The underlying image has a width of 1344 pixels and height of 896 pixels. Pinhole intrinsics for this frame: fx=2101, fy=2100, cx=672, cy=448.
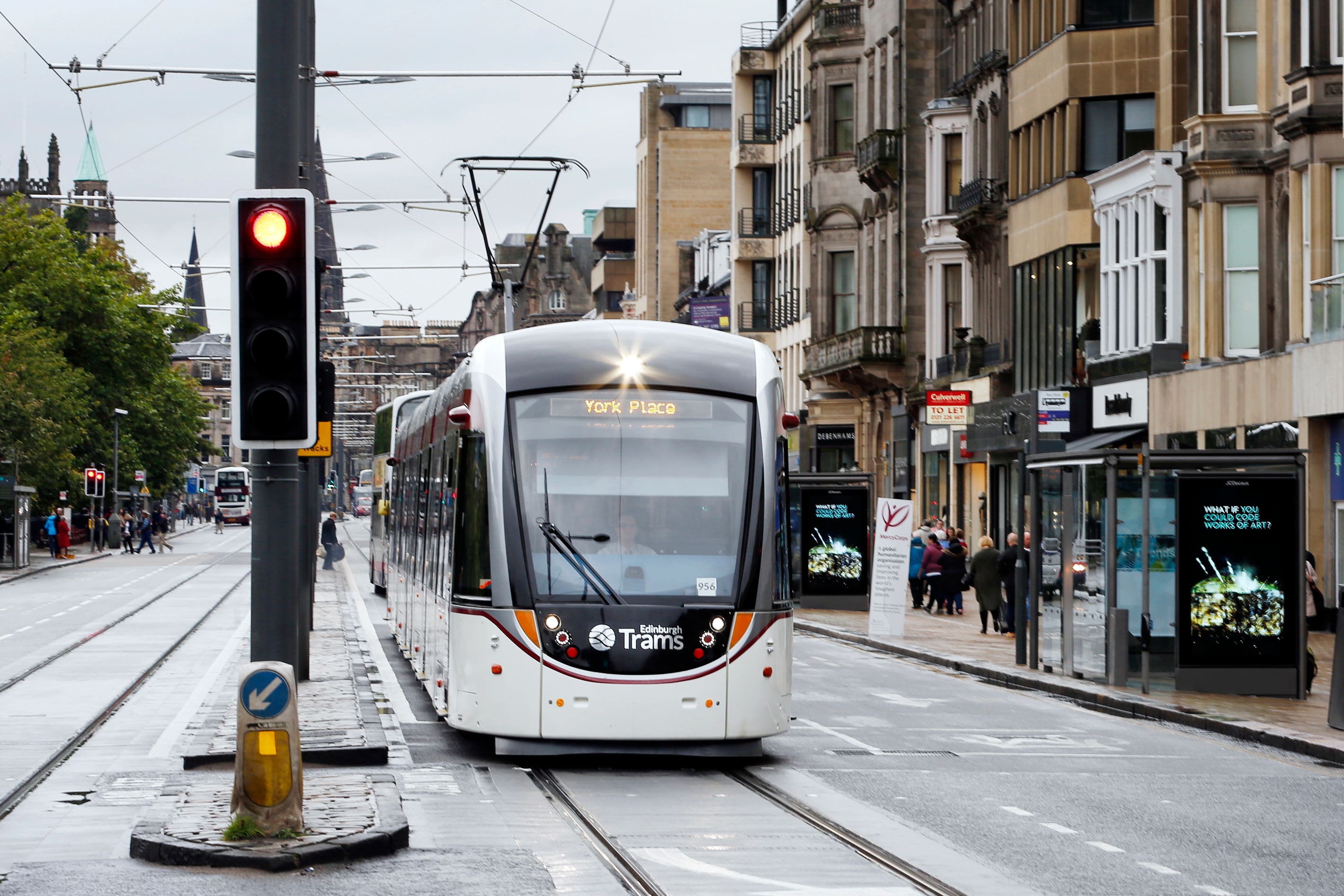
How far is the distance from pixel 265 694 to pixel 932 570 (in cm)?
2914

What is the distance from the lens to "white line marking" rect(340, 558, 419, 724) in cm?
1919

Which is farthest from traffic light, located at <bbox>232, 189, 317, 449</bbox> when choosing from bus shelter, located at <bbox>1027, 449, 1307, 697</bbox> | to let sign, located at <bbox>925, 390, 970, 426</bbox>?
to let sign, located at <bbox>925, 390, 970, 426</bbox>

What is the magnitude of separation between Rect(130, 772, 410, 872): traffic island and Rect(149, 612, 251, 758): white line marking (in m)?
3.19

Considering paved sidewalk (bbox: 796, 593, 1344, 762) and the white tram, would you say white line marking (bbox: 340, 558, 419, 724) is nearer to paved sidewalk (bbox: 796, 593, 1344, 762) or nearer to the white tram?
the white tram

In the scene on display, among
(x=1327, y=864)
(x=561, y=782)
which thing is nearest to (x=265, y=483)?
(x=561, y=782)

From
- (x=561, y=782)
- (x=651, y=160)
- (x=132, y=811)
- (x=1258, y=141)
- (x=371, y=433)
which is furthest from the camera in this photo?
(x=371, y=433)

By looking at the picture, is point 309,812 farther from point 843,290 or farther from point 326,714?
point 843,290

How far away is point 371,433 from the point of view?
182 metres

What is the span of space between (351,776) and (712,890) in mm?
4135

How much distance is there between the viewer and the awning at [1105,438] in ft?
132

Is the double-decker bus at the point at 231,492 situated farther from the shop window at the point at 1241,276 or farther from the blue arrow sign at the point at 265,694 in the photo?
the blue arrow sign at the point at 265,694

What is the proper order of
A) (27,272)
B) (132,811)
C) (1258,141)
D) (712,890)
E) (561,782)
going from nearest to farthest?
(712,890)
(132,811)
(561,782)
(1258,141)
(27,272)

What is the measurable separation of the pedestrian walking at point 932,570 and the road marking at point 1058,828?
26211 mm

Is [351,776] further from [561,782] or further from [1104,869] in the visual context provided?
[1104,869]
